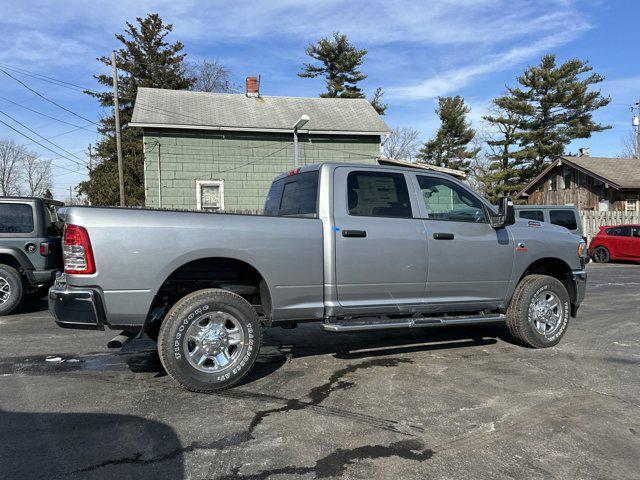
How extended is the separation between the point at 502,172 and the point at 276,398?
3920cm

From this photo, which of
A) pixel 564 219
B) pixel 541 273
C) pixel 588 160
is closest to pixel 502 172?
pixel 588 160

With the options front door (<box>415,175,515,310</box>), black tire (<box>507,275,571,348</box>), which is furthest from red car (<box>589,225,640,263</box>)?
front door (<box>415,175,515,310</box>)

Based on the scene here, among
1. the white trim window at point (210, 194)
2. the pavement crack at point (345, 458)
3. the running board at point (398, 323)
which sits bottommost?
the pavement crack at point (345, 458)

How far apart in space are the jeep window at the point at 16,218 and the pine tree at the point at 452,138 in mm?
42294

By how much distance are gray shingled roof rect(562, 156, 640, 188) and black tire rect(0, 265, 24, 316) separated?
93.6ft

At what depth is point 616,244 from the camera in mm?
17141

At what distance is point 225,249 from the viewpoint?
4.18 m

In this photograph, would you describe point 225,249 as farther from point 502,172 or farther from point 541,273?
point 502,172

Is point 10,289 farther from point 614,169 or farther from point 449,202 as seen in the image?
point 614,169

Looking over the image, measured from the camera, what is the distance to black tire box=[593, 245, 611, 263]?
17.5 metres

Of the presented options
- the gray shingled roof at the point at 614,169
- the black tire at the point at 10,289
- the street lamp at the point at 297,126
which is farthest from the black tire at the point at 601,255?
the black tire at the point at 10,289

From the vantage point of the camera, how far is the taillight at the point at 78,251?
12.5 ft

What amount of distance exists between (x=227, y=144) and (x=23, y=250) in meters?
11.5

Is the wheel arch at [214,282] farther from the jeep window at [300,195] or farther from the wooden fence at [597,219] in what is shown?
the wooden fence at [597,219]
